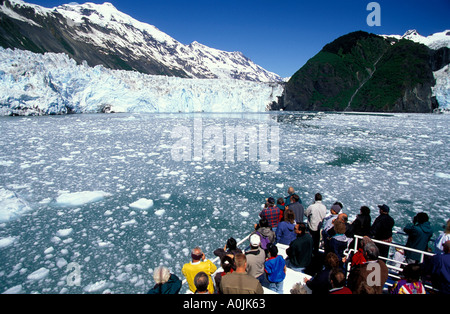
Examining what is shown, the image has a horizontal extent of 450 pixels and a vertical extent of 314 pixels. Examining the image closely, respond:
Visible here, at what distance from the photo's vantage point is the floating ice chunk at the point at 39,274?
3.89 meters

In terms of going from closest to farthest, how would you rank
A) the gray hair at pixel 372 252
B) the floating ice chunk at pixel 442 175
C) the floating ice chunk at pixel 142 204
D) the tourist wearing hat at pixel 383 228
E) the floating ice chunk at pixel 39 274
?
the gray hair at pixel 372 252
the floating ice chunk at pixel 39 274
the tourist wearing hat at pixel 383 228
the floating ice chunk at pixel 142 204
the floating ice chunk at pixel 442 175

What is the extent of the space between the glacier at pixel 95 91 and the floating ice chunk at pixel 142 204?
30.7 metres

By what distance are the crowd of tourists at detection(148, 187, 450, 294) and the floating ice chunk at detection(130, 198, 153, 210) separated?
3.31 metres

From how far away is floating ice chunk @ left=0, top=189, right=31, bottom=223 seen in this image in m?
5.69

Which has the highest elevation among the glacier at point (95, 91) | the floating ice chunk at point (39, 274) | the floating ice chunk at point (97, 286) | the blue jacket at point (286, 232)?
the glacier at point (95, 91)

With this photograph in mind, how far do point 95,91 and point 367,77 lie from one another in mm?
82374

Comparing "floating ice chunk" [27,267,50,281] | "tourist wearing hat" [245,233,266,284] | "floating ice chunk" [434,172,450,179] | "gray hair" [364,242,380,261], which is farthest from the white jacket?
"floating ice chunk" [434,172,450,179]

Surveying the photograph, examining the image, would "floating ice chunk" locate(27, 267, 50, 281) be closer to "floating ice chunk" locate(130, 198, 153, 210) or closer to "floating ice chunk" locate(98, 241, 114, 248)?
"floating ice chunk" locate(98, 241, 114, 248)

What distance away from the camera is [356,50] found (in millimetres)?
89000

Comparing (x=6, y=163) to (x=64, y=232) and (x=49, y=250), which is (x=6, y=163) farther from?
(x=49, y=250)

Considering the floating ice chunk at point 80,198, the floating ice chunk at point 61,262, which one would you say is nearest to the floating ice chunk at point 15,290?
the floating ice chunk at point 61,262

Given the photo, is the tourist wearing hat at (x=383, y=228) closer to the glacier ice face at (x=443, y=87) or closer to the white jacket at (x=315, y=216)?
the white jacket at (x=315, y=216)

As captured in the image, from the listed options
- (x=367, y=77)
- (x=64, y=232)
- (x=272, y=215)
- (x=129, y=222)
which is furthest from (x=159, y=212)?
(x=367, y=77)
